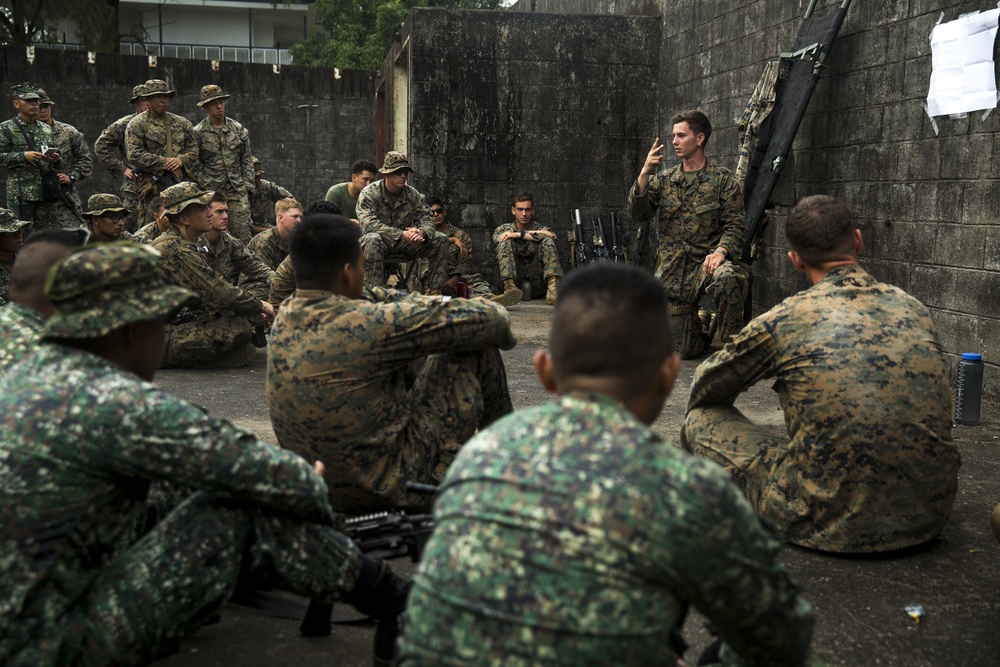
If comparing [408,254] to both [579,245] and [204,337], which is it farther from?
[579,245]

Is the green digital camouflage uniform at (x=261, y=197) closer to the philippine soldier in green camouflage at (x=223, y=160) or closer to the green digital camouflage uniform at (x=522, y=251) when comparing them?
the philippine soldier in green camouflage at (x=223, y=160)

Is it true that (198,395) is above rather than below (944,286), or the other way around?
below

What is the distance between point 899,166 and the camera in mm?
6266

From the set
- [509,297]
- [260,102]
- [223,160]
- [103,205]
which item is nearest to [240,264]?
[103,205]

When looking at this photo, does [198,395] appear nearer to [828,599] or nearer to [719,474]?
[828,599]

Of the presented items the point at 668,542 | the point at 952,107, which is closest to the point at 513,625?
the point at 668,542

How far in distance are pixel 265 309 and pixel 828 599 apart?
4373 millimetres

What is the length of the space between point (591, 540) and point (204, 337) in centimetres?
562

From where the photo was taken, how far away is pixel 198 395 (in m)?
5.96

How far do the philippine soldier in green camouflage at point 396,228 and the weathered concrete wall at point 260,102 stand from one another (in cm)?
878

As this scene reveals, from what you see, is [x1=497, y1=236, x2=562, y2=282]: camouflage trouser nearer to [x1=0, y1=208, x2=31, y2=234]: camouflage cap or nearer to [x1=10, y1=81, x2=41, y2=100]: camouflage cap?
[x1=10, y1=81, x2=41, y2=100]: camouflage cap

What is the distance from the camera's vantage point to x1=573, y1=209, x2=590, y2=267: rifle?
10.2m

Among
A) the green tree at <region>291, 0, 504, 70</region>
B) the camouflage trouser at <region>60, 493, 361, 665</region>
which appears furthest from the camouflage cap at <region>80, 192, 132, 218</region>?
the green tree at <region>291, 0, 504, 70</region>

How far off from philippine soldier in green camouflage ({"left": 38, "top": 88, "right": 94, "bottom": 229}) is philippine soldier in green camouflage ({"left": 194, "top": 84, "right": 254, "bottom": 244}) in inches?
46.4
